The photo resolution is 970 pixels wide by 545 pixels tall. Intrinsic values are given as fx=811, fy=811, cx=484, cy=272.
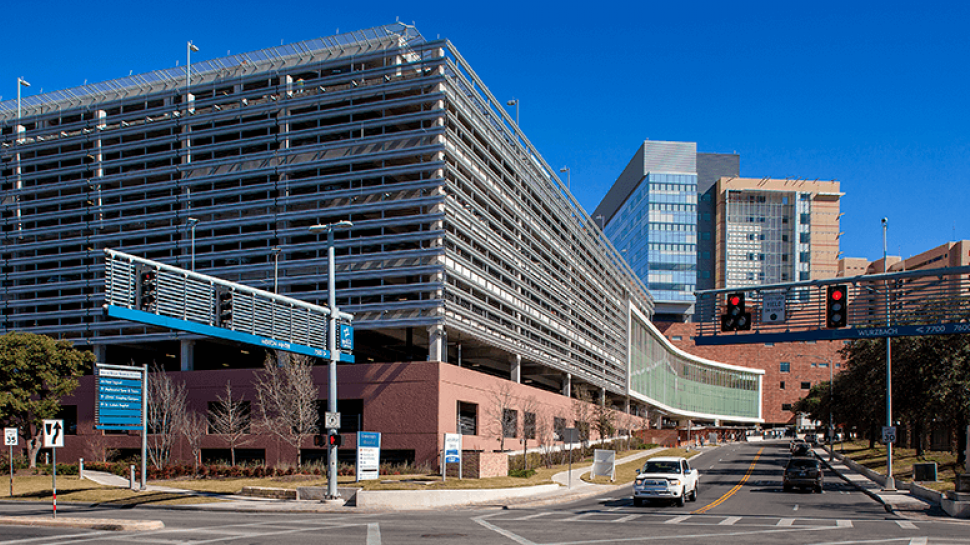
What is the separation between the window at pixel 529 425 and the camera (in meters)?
60.2

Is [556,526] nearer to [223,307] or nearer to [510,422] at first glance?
[223,307]

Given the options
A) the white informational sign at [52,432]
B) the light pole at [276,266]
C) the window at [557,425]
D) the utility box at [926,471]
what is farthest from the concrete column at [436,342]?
the utility box at [926,471]

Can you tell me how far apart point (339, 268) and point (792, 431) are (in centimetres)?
13420

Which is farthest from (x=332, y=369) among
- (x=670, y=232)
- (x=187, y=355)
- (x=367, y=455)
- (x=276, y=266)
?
(x=670, y=232)

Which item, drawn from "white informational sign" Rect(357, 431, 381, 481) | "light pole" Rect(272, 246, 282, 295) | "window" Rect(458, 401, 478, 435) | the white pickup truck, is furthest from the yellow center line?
"light pole" Rect(272, 246, 282, 295)

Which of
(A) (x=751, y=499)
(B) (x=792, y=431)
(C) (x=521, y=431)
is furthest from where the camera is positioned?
(B) (x=792, y=431)

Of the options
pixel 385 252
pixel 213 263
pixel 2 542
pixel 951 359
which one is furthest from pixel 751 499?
pixel 213 263

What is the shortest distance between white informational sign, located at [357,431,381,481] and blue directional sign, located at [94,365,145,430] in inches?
435

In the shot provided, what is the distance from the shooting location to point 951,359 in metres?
42.8

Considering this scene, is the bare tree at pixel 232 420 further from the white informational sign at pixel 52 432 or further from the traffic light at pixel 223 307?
the traffic light at pixel 223 307

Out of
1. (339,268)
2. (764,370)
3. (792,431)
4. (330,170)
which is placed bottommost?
(792,431)

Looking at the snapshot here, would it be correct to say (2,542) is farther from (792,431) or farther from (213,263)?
(792,431)

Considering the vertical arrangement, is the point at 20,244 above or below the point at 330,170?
below

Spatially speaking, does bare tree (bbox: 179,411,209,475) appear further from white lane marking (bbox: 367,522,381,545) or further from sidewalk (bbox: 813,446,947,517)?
sidewalk (bbox: 813,446,947,517)
